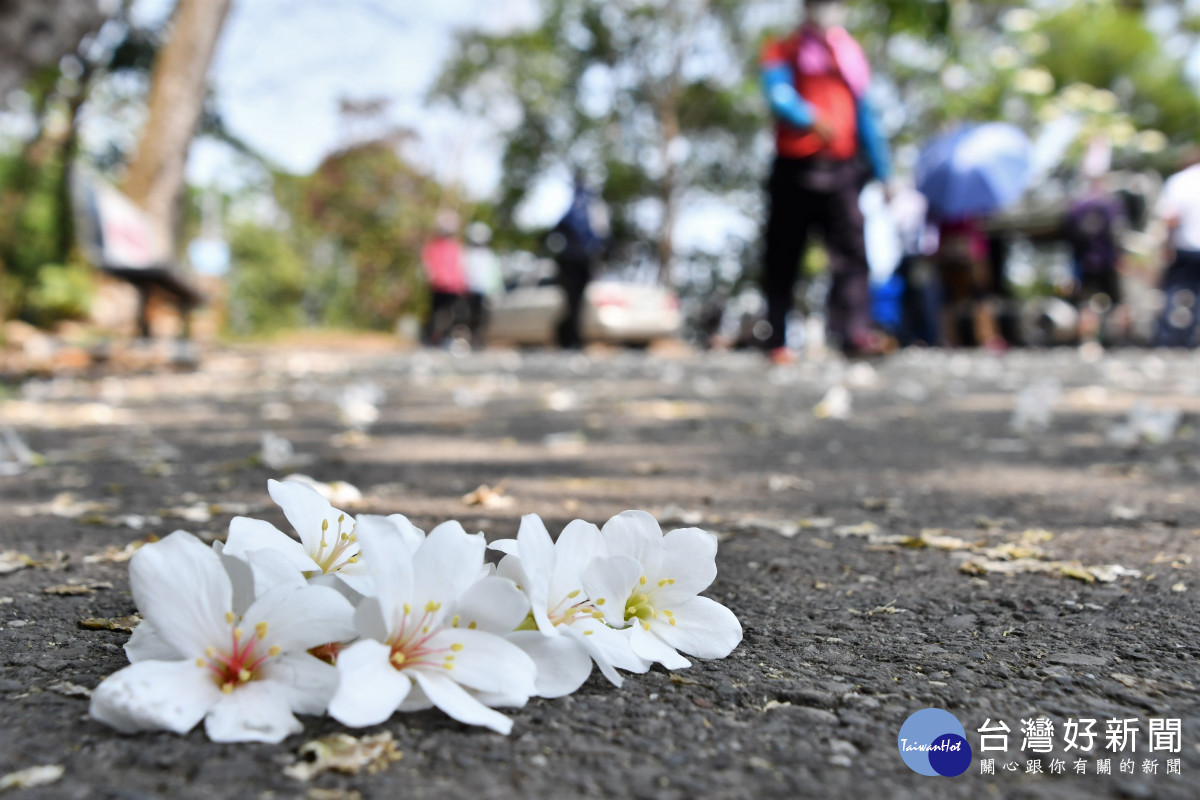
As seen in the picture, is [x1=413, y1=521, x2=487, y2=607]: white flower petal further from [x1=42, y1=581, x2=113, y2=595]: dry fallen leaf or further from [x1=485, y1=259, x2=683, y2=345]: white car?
[x1=485, y1=259, x2=683, y2=345]: white car

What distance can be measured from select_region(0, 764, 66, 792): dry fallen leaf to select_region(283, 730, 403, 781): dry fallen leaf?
0.67 feet

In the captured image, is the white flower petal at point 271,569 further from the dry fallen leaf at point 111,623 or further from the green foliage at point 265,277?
the green foliage at point 265,277

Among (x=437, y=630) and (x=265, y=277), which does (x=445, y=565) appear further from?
(x=265, y=277)

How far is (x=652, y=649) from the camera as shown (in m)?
1.05

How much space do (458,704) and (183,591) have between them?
301 mm

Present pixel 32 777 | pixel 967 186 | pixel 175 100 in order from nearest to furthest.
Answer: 1. pixel 32 777
2. pixel 175 100
3. pixel 967 186

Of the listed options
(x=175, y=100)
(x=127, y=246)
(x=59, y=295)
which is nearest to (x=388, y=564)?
(x=127, y=246)

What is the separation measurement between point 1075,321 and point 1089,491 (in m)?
11.3

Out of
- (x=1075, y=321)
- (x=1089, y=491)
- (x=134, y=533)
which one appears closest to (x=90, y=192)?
(x=134, y=533)

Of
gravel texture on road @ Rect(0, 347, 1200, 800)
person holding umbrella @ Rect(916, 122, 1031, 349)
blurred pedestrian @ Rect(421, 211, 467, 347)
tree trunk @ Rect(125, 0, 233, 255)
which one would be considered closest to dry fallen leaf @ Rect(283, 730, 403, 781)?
gravel texture on road @ Rect(0, 347, 1200, 800)

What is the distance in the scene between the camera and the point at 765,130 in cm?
2322

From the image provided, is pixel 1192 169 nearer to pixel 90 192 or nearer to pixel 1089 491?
pixel 1089 491

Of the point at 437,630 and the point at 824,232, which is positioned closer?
the point at 437,630

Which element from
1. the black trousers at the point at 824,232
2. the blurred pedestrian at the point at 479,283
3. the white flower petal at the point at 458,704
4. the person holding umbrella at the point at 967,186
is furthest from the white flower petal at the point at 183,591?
the blurred pedestrian at the point at 479,283
